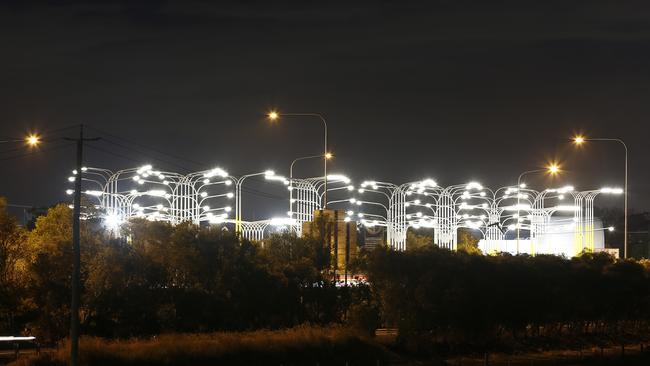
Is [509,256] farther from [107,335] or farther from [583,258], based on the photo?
[107,335]

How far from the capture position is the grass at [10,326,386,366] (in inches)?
1382

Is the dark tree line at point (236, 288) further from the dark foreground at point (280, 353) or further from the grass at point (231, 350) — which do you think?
the grass at point (231, 350)

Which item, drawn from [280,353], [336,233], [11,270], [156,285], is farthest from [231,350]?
[11,270]

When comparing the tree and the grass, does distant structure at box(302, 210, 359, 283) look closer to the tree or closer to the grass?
the grass

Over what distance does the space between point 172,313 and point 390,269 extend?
35.6 feet

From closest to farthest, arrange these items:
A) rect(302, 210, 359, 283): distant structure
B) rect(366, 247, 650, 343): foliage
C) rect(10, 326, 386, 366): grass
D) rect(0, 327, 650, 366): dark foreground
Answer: rect(10, 326, 386, 366): grass, rect(0, 327, 650, 366): dark foreground, rect(366, 247, 650, 343): foliage, rect(302, 210, 359, 283): distant structure

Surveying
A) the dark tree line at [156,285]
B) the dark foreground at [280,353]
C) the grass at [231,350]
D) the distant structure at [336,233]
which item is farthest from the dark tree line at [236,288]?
the grass at [231,350]

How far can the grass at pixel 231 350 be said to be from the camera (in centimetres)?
3509

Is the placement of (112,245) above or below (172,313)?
above

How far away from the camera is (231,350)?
3856cm

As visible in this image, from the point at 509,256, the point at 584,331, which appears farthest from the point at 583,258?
the point at 509,256

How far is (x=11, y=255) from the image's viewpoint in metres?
50.7

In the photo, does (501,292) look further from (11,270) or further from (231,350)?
(11,270)

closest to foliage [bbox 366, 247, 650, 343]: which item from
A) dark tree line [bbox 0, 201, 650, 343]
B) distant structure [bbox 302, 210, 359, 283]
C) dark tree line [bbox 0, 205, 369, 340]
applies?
dark tree line [bbox 0, 201, 650, 343]
